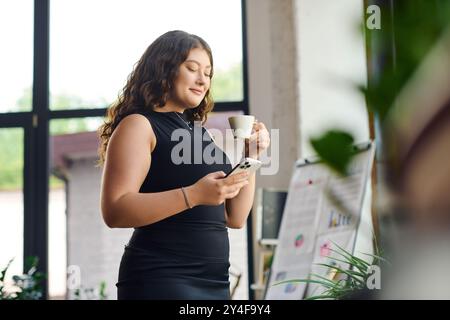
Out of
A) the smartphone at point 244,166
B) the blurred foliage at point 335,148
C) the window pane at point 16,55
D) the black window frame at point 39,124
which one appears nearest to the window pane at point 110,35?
the black window frame at point 39,124

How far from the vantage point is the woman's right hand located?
119 cm

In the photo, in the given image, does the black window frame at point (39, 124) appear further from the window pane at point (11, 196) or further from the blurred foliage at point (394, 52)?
the blurred foliage at point (394, 52)

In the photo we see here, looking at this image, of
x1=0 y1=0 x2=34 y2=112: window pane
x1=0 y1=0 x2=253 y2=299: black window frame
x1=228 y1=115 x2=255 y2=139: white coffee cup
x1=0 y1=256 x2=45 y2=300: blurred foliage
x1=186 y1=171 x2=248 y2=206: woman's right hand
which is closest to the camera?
x1=186 y1=171 x2=248 y2=206: woman's right hand

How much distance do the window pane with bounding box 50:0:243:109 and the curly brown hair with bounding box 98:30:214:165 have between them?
3717mm

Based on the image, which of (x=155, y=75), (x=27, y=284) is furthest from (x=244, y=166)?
(x=27, y=284)

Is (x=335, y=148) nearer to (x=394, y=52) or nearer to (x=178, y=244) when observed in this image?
(x=394, y=52)

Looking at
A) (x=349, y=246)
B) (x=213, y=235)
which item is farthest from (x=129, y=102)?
(x=349, y=246)

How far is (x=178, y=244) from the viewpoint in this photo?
1.24m

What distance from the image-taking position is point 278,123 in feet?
15.9

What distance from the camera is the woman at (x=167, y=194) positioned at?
3.95 feet

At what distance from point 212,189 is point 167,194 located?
74mm

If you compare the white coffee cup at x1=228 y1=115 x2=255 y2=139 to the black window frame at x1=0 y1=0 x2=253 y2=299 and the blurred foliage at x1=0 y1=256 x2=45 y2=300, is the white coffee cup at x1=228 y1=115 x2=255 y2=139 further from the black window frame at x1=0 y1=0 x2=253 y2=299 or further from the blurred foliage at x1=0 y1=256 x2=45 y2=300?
the black window frame at x1=0 y1=0 x2=253 y2=299

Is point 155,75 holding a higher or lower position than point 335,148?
higher

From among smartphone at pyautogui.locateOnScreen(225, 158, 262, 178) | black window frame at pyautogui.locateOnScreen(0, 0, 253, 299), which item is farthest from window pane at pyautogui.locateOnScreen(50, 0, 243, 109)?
smartphone at pyautogui.locateOnScreen(225, 158, 262, 178)
